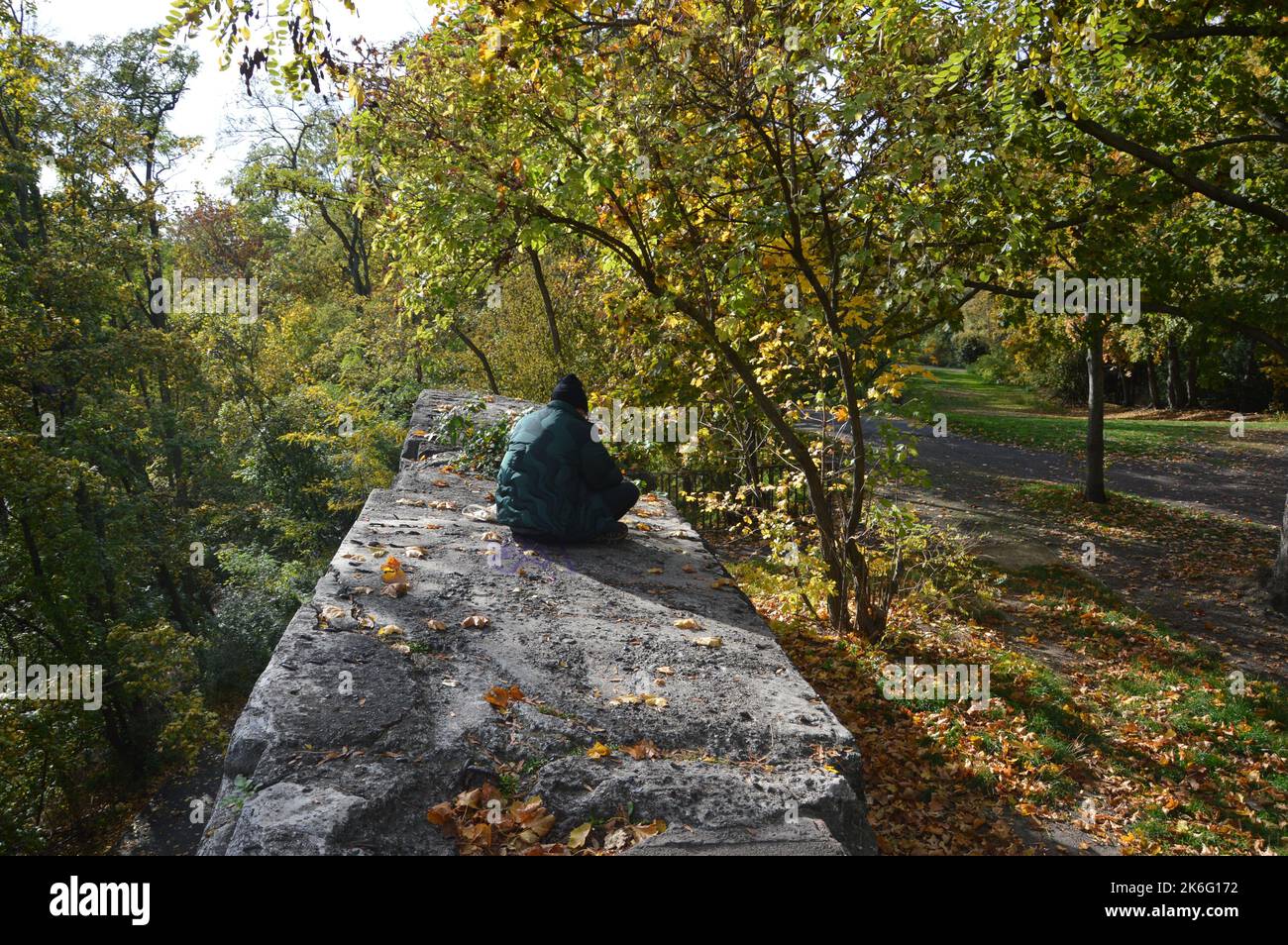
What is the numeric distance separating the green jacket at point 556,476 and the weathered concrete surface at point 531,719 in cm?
48

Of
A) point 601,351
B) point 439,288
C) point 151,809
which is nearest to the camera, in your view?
point 439,288

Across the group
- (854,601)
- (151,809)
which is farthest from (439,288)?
(151,809)

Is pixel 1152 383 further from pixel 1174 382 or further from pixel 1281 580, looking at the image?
pixel 1281 580

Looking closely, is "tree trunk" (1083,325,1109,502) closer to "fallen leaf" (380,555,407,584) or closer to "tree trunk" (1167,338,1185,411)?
"tree trunk" (1167,338,1185,411)

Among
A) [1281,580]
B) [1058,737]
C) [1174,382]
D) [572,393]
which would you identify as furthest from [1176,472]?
[572,393]

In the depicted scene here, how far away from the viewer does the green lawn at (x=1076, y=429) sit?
2162 centimetres

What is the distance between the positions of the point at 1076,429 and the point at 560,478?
77.7 ft

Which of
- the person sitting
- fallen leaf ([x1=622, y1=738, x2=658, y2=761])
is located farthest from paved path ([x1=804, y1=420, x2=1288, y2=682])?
fallen leaf ([x1=622, y1=738, x2=658, y2=761])

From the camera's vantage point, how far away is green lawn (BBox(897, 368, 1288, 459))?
21625mm

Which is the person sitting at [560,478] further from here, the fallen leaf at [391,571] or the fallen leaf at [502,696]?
the fallen leaf at [502,696]
